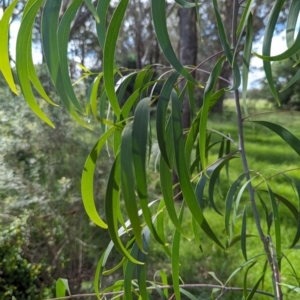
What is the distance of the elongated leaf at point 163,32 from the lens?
413mm

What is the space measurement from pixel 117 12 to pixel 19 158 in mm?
1714

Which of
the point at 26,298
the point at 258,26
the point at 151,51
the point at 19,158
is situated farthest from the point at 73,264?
the point at 151,51

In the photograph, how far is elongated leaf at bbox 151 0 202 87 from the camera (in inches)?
16.3

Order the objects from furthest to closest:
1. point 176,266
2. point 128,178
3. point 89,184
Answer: point 176,266 < point 89,184 < point 128,178

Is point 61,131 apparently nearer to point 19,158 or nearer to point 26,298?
point 19,158

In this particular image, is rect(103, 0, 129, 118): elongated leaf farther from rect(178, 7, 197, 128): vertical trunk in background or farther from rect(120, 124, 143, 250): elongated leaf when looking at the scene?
rect(178, 7, 197, 128): vertical trunk in background

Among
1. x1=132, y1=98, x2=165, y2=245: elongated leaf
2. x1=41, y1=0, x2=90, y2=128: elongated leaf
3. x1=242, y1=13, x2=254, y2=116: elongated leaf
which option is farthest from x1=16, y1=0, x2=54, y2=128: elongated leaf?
x1=242, y1=13, x2=254, y2=116: elongated leaf

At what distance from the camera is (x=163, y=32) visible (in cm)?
43

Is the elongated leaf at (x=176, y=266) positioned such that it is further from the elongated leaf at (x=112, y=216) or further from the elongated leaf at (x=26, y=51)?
the elongated leaf at (x=26, y=51)

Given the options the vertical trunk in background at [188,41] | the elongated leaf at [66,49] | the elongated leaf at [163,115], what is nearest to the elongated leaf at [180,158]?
the elongated leaf at [163,115]

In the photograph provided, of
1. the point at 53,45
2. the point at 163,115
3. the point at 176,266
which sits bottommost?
the point at 176,266

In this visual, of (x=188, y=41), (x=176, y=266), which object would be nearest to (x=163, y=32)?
(x=176, y=266)

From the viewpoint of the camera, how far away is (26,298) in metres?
1.77

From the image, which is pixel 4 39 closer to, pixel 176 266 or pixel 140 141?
pixel 140 141
